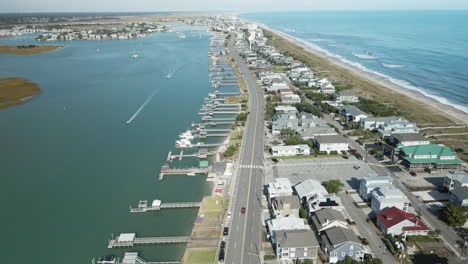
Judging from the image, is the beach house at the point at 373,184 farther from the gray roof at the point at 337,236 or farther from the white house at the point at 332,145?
the white house at the point at 332,145

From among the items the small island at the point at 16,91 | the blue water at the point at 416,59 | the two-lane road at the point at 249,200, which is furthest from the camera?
the blue water at the point at 416,59

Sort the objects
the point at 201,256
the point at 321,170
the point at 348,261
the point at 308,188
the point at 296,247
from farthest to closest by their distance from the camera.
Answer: the point at 321,170 < the point at 308,188 < the point at 201,256 < the point at 296,247 < the point at 348,261

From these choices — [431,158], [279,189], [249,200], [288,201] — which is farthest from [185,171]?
[431,158]

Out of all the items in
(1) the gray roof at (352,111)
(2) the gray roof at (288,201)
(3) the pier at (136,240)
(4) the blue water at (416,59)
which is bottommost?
(3) the pier at (136,240)

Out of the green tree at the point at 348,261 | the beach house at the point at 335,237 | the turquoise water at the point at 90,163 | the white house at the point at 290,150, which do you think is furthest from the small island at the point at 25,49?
the green tree at the point at 348,261

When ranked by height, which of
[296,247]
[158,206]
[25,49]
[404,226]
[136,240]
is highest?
[25,49]

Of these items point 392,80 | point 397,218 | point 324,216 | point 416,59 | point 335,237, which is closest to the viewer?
point 335,237

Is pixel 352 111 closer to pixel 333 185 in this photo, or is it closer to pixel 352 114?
pixel 352 114
